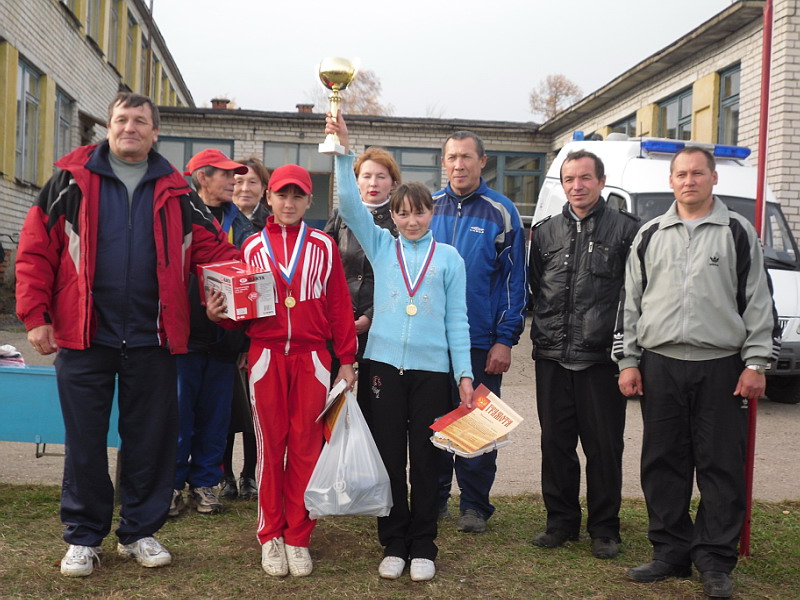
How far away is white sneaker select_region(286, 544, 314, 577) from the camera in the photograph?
12.8ft

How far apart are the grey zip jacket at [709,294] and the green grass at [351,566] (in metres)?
1.12

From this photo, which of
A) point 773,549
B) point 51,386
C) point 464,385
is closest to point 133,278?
point 51,386

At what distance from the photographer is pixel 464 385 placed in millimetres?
4020

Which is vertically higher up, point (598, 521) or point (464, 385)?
point (464, 385)

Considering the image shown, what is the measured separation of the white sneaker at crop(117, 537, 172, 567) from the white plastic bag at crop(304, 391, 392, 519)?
739 millimetres

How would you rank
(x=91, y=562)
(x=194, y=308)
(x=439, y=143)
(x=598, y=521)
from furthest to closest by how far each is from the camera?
(x=439, y=143)
(x=194, y=308)
(x=598, y=521)
(x=91, y=562)

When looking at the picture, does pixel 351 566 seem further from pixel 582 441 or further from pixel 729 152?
pixel 729 152

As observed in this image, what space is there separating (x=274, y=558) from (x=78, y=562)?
0.89 metres

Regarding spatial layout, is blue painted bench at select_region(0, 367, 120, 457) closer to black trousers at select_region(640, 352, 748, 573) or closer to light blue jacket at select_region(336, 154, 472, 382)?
light blue jacket at select_region(336, 154, 472, 382)

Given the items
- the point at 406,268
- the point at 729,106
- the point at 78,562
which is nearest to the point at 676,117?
the point at 729,106

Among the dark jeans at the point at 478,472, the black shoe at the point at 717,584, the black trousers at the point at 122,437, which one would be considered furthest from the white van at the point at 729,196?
the black trousers at the point at 122,437

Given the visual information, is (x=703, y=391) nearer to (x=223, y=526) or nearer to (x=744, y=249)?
(x=744, y=249)

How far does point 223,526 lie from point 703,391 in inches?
104

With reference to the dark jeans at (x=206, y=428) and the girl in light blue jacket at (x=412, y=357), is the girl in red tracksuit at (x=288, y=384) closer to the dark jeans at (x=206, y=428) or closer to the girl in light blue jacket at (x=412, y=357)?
the girl in light blue jacket at (x=412, y=357)
